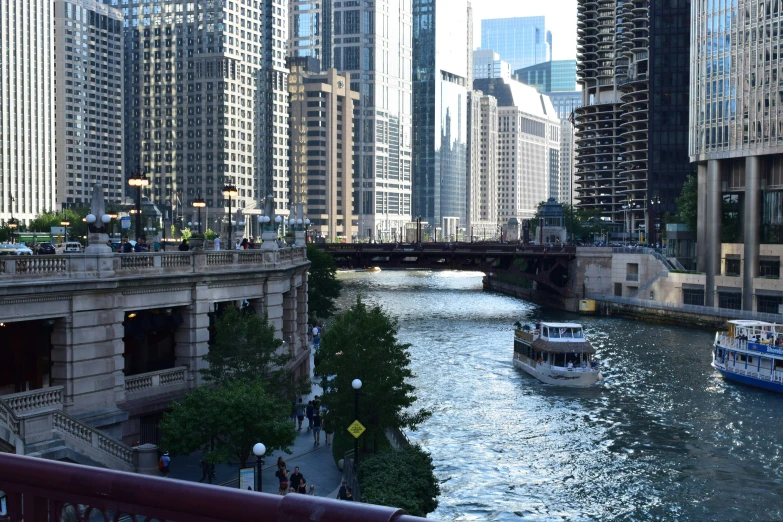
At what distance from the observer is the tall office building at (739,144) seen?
330 ft

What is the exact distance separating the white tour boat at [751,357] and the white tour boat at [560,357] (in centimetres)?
852

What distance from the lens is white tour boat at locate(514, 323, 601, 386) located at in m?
64.8

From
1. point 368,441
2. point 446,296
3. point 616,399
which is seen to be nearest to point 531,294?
point 446,296

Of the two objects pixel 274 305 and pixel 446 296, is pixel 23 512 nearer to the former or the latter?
pixel 274 305

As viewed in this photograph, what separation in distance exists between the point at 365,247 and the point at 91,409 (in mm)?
101546

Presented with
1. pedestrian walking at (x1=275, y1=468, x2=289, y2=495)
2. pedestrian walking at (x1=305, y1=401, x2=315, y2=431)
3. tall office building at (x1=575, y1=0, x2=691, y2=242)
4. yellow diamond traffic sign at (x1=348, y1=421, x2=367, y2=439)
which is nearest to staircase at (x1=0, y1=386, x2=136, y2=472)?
pedestrian walking at (x1=275, y1=468, x2=289, y2=495)

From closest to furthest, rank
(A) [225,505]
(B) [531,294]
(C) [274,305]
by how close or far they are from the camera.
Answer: (A) [225,505] → (C) [274,305] → (B) [531,294]

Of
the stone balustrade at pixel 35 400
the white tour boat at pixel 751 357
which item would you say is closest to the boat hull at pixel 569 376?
the white tour boat at pixel 751 357

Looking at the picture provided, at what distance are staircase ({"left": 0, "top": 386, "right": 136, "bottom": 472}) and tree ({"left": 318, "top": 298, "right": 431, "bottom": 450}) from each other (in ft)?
30.6

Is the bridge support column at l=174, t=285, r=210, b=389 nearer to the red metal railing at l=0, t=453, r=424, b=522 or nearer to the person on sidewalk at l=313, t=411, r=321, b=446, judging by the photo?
the person on sidewalk at l=313, t=411, r=321, b=446

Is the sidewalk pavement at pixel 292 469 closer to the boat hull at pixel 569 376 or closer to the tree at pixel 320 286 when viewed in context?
the boat hull at pixel 569 376

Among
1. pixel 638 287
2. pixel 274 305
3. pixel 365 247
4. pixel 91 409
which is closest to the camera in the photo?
pixel 91 409

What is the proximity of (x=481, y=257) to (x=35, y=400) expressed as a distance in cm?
10060

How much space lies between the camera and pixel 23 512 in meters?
5.67
